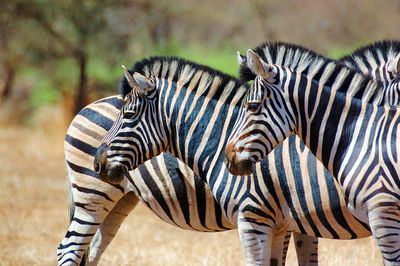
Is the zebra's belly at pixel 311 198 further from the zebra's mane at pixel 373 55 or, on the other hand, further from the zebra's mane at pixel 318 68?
the zebra's mane at pixel 373 55

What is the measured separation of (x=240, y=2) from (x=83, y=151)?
162 feet

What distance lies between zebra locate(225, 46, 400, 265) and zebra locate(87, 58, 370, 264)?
1.45 feet

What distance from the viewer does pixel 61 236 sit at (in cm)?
1280

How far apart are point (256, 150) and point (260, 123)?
0.61 ft

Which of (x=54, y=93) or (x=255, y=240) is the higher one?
(x=54, y=93)

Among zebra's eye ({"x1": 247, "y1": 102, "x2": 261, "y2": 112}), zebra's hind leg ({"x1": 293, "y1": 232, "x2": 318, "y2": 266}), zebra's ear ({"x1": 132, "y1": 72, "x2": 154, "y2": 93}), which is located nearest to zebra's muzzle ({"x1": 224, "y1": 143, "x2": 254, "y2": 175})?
zebra's eye ({"x1": 247, "y1": 102, "x2": 261, "y2": 112})

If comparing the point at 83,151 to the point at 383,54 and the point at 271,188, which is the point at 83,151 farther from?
the point at 383,54

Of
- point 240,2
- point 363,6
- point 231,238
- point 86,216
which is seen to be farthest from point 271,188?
point 240,2

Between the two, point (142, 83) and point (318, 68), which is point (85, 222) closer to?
point (142, 83)

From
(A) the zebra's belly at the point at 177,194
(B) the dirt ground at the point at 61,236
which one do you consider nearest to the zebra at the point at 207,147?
(A) the zebra's belly at the point at 177,194

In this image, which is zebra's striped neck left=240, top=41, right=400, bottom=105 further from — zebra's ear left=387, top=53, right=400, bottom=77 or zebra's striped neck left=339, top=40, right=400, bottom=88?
zebra's striped neck left=339, top=40, right=400, bottom=88

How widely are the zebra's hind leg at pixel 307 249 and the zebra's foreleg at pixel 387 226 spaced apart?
1638 mm

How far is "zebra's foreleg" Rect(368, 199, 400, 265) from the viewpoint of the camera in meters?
5.78

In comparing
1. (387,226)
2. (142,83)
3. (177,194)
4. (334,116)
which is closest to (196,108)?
(142,83)
